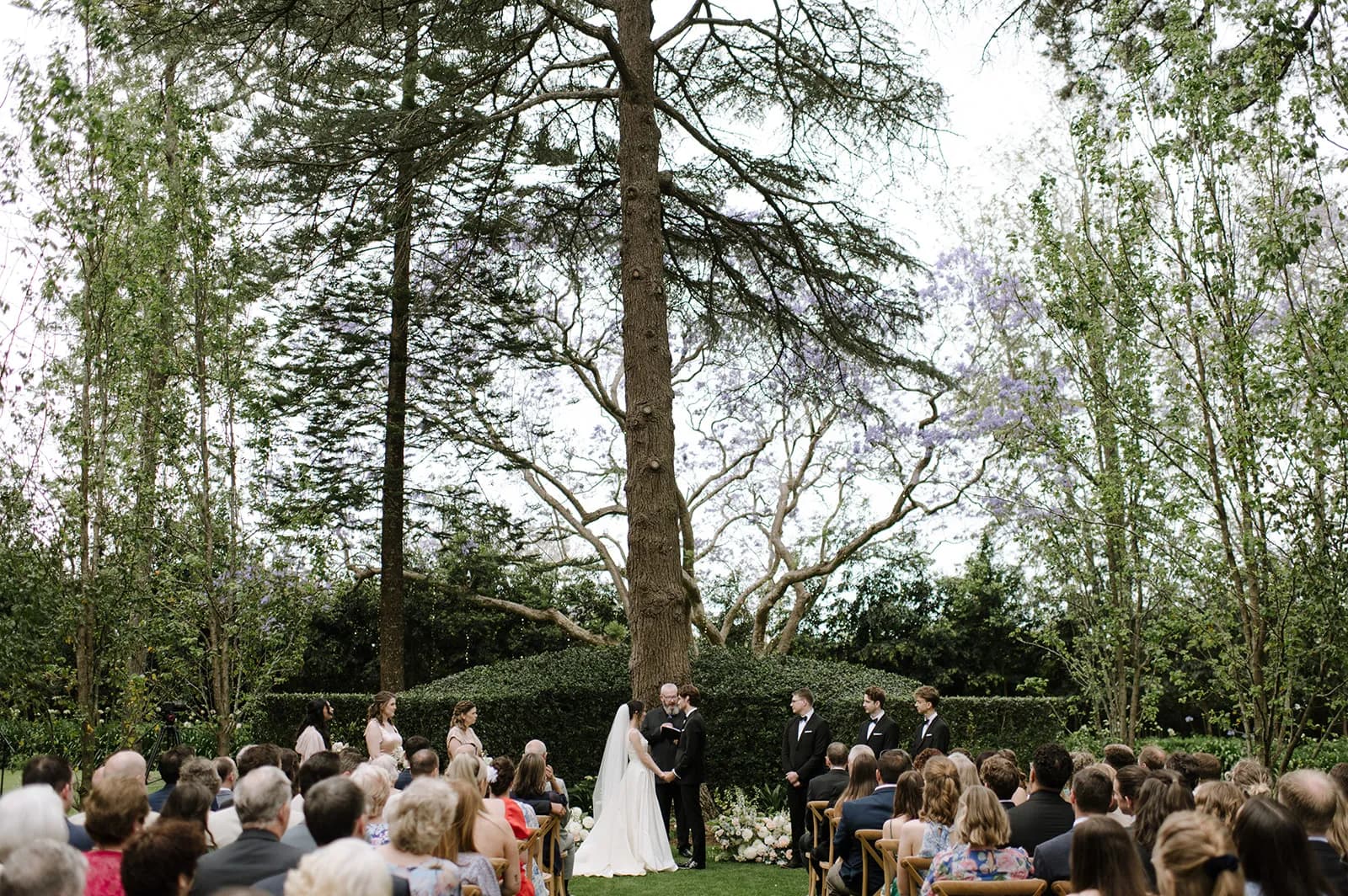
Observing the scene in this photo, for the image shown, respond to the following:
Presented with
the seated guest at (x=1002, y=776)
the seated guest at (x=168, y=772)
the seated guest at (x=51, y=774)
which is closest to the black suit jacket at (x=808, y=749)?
the seated guest at (x=1002, y=776)

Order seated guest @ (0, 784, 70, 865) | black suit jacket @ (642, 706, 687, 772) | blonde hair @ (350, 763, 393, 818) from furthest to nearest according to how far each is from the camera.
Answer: black suit jacket @ (642, 706, 687, 772), blonde hair @ (350, 763, 393, 818), seated guest @ (0, 784, 70, 865)

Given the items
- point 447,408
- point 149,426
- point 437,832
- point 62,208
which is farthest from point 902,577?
point 437,832

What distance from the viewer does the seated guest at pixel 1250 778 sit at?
5031mm

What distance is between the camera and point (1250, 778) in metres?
5.11

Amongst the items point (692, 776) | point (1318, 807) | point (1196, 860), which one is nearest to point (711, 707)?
point (692, 776)

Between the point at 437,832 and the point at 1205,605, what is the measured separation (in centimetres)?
595

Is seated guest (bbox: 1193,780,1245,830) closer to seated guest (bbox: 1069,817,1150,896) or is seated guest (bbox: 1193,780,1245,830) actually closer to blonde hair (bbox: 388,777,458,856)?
seated guest (bbox: 1069,817,1150,896)

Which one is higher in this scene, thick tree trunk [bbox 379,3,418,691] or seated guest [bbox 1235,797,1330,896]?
thick tree trunk [bbox 379,3,418,691]

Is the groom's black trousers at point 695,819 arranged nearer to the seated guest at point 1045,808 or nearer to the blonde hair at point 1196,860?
the seated guest at point 1045,808

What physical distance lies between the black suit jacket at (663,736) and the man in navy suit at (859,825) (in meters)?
3.69

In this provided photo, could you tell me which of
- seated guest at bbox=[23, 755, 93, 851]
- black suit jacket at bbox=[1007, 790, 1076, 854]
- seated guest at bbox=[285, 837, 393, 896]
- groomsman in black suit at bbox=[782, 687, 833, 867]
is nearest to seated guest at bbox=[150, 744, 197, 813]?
seated guest at bbox=[23, 755, 93, 851]

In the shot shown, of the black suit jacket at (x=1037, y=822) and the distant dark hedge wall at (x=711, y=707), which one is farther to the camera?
the distant dark hedge wall at (x=711, y=707)

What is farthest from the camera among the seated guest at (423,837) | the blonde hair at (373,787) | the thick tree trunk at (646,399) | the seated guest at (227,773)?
the thick tree trunk at (646,399)

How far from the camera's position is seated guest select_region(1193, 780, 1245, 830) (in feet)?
14.7
